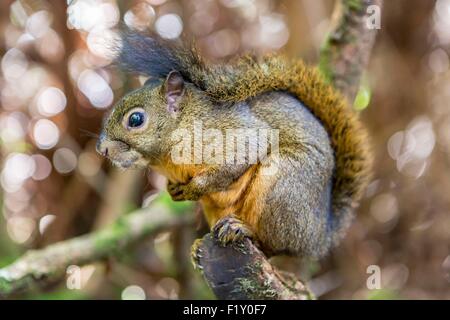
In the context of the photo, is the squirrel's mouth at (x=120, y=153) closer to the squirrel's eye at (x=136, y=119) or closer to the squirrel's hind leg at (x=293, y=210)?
the squirrel's eye at (x=136, y=119)

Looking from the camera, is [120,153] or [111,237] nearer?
[120,153]

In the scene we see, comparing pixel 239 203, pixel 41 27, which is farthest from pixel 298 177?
pixel 41 27

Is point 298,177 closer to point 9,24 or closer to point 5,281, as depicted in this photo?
point 5,281

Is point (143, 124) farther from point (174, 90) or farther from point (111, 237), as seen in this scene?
point (111, 237)

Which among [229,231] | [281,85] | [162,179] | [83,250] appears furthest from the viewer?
[162,179]

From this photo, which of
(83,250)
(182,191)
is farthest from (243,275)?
(83,250)

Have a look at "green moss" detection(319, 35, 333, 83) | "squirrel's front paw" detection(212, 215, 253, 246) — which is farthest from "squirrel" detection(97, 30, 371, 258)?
"green moss" detection(319, 35, 333, 83)
